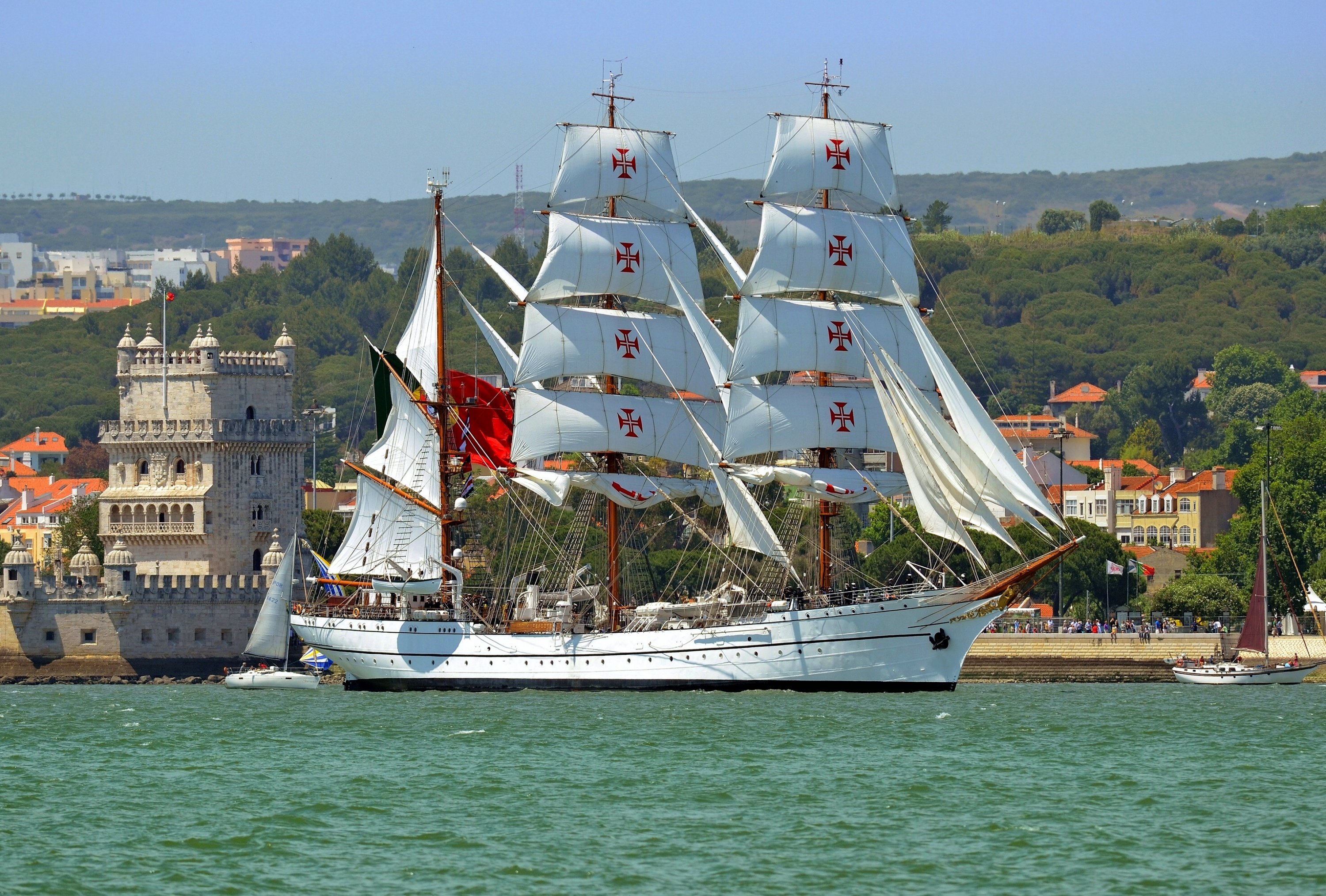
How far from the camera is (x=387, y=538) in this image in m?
78.1

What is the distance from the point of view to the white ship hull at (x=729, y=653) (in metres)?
70.1

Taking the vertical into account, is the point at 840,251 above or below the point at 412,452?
above

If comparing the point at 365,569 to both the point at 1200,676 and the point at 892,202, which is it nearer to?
the point at 892,202

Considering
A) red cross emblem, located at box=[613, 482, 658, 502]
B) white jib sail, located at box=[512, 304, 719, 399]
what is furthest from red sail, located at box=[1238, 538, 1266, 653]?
red cross emblem, located at box=[613, 482, 658, 502]

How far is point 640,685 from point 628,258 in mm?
12805

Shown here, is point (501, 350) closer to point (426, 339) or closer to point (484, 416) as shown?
point (426, 339)

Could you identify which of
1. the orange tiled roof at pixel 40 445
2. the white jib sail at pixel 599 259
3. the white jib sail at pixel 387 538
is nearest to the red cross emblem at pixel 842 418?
the white jib sail at pixel 599 259

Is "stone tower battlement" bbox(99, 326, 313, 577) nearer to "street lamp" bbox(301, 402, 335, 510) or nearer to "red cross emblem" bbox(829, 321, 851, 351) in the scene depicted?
"red cross emblem" bbox(829, 321, 851, 351)

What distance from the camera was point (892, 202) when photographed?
75375mm

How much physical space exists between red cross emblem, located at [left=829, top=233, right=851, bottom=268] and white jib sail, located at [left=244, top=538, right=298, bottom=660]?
72.0ft

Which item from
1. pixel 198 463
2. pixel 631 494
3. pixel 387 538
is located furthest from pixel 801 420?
pixel 198 463

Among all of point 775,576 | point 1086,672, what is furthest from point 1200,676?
point 775,576

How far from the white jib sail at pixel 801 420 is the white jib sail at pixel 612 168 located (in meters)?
6.72

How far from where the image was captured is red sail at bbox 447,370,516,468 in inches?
3142
